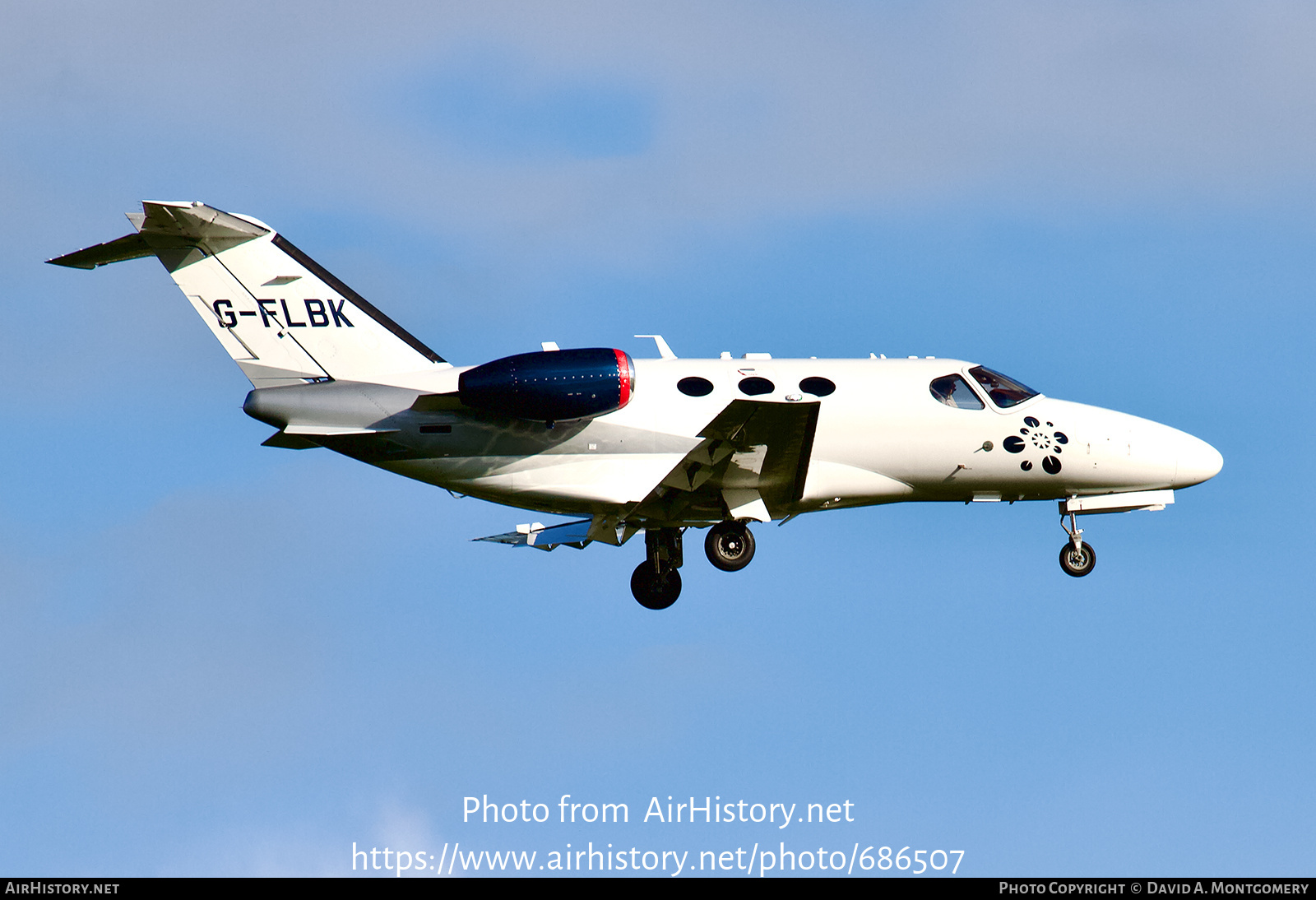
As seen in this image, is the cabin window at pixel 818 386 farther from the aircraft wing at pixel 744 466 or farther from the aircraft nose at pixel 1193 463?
the aircraft nose at pixel 1193 463

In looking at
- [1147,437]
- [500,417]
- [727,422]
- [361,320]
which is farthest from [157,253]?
[1147,437]

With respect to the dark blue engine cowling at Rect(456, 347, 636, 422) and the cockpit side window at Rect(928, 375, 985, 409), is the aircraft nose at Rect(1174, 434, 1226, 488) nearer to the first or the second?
the cockpit side window at Rect(928, 375, 985, 409)

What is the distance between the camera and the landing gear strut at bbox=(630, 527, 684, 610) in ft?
90.0

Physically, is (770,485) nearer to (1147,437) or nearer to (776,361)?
(776,361)

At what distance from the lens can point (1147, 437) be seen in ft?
91.9

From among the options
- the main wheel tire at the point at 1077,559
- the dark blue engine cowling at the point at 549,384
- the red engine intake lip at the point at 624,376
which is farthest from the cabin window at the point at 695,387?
the main wheel tire at the point at 1077,559

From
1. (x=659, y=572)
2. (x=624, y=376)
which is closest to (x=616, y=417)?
(x=624, y=376)

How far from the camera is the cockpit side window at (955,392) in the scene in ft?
88.4

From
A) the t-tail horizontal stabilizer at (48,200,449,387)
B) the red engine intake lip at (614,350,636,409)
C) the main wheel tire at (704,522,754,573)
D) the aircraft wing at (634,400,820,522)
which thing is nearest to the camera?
the aircraft wing at (634,400,820,522)

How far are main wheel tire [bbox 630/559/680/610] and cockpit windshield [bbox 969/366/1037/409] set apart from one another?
631 centimetres

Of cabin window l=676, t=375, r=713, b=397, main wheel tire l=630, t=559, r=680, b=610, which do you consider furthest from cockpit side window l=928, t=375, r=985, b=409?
main wheel tire l=630, t=559, r=680, b=610

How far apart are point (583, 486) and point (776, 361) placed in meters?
3.96

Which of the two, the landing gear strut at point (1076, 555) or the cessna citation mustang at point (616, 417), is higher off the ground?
the cessna citation mustang at point (616, 417)

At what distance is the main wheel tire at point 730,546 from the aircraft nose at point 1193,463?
8.09 meters
